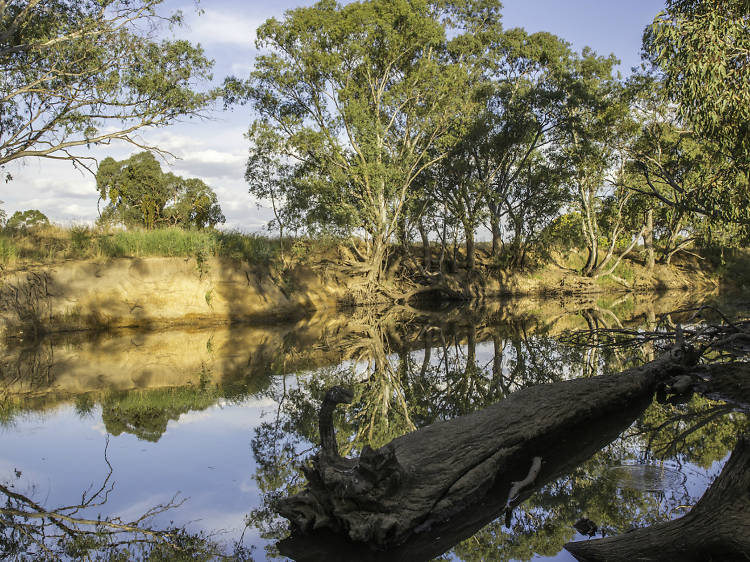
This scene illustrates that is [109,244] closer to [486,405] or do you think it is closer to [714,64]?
[486,405]

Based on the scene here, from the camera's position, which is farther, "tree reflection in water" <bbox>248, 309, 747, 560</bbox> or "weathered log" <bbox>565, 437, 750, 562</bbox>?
"tree reflection in water" <bbox>248, 309, 747, 560</bbox>

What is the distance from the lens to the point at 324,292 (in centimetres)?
2550

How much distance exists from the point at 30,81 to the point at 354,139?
36.8 ft

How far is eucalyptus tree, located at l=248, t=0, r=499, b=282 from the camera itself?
2266cm

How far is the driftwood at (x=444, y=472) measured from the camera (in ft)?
13.6

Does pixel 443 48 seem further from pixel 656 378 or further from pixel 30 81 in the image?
pixel 656 378

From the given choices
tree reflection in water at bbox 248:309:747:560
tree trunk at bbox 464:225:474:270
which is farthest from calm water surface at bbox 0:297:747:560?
tree trunk at bbox 464:225:474:270

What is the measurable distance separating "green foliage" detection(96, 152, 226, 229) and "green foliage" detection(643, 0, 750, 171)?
2836 centimetres

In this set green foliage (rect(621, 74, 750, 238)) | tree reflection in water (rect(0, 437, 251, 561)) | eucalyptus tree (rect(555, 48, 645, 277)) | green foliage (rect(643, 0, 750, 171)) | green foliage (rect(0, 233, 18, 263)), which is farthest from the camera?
eucalyptus tree (rect(555, 48, 645, 277))

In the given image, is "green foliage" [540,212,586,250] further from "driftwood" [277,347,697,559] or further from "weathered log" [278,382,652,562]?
"weathered log" [278,382,652,562]

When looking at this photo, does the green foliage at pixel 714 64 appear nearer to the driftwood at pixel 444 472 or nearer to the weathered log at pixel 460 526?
the driftwood at pixel 444 472

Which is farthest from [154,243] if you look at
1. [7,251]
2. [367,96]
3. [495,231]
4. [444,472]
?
[444,472]

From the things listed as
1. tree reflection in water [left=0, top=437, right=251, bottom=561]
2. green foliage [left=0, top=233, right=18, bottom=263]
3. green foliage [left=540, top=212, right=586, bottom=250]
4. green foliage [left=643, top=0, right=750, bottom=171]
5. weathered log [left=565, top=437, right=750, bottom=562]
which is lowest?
tree reflection in water [left=0, top=437, right=251, bottom=561]

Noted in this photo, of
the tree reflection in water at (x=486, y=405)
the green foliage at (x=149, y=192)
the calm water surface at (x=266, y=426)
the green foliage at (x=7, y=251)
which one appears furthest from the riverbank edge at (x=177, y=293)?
the green foliage at (x=149, y=192)
